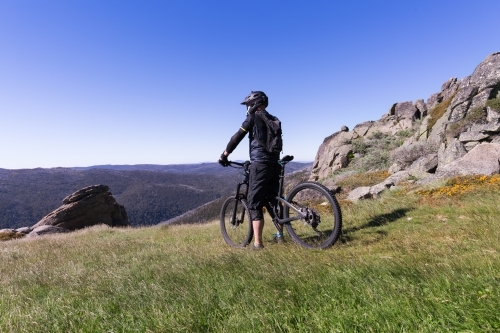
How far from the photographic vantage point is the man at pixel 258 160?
18.4ft

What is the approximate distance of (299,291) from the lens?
9.67 ft

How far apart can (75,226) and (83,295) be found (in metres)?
33.7

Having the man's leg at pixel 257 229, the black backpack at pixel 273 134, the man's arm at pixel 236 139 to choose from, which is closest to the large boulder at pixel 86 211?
the man's arm at pixel 236 139

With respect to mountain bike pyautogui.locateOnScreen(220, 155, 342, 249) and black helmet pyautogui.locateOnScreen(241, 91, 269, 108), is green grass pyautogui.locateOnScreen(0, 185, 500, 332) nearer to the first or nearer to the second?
mountain bike pyautogui.locateOnScreen(220, 155, 342, 249)

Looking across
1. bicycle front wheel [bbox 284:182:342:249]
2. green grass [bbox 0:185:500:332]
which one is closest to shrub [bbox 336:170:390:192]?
bicycle front wheel [bbox 284:182:342:249]

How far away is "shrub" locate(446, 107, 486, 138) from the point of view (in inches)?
664

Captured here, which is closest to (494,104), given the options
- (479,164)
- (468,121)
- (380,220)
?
(468,121)

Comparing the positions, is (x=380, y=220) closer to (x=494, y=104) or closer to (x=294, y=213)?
(x=294, y=213)

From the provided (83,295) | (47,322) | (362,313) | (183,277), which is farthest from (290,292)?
(83,295)

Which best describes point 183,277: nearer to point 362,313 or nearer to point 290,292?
point 290,292

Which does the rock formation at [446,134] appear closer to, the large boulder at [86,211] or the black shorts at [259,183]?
the black shorts at [259,183]

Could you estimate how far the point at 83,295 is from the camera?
12.3 feet

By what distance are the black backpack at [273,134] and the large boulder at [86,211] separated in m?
33.3

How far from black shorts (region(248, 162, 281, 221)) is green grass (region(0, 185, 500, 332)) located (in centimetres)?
91
